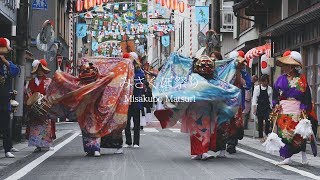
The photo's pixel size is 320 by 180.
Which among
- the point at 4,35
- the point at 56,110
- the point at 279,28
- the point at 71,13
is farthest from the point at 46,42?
the point at 71,13

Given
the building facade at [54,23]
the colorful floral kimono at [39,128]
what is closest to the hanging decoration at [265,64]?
the building facade at [54,23]

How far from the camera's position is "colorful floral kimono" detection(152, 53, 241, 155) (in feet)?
42.6

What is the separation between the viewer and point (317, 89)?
67.5 ft

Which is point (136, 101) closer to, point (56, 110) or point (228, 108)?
point (56, 110)

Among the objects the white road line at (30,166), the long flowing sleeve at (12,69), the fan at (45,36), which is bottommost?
the white road line at (30,166)

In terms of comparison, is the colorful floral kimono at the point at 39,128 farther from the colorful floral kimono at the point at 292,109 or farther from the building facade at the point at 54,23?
the building facade at the point at 54,23

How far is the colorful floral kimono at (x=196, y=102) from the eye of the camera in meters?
13.0

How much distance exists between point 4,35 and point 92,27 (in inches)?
1573

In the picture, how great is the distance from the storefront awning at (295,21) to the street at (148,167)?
506 centimetres

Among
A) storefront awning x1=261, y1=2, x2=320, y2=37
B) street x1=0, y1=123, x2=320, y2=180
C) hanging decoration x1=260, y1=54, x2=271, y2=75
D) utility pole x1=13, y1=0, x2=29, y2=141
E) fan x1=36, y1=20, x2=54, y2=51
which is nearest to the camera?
street x1=0, y1=123, x2=320, y2=180

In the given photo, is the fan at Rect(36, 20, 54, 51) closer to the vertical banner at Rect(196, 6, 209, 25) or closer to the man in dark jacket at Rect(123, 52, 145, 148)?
the man in dark jacket at Rect(123, 52, 145, 148)

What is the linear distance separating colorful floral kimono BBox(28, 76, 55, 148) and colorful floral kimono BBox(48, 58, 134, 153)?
840 mm

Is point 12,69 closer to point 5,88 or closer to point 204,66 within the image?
point 5,88

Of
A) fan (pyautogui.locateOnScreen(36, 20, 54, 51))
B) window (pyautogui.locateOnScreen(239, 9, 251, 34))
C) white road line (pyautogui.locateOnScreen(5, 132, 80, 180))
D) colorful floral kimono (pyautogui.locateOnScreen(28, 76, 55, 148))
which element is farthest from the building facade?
white road line (pyautogui.locateOnScreen(5, 132, 80, 180))
